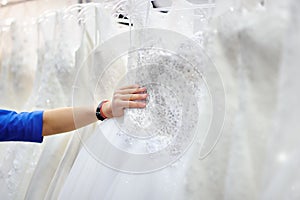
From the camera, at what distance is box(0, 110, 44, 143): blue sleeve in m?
0.66

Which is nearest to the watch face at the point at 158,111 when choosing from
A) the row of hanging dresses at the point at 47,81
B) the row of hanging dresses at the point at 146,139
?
the row of hanging dresses at the point at 146,139

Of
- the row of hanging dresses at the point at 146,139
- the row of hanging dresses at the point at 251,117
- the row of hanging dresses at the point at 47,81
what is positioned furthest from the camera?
the row of hanging dresses at the point at 47,81

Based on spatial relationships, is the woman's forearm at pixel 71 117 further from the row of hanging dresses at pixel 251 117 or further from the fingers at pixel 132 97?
the row of hanging dresses at pixel 251 117

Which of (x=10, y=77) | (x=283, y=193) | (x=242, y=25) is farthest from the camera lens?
(x=10, y=77)

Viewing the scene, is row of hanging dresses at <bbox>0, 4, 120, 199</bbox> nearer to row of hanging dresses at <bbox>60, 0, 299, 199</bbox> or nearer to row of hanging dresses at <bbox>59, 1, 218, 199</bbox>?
row of hanging dresses at <bbox>59, 1, 218, 199</bbox>

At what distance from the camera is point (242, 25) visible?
481 mm

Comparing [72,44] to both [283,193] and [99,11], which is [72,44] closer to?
[99,11]

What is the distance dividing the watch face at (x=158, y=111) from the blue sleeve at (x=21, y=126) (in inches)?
2.8

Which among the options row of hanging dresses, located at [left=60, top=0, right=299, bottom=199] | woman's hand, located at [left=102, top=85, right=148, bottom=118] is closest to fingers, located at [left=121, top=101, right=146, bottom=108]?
woman's hand, located at [left=102, top=85, right=148, bottom=118]

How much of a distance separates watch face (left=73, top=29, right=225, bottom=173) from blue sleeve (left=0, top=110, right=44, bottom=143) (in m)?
0.07

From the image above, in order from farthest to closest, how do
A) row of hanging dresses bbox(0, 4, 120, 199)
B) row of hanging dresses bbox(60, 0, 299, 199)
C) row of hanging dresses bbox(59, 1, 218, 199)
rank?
1. row of hanging dresses bbox(0, 4, 120, 199)
2. row of hanging dresses bbox(59, 1, 218, 199)
3. row of hanging dresses bbox(60, 0, 299, 199)

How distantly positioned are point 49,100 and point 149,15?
0.32m

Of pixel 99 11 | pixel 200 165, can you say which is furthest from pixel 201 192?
pixel 99 11

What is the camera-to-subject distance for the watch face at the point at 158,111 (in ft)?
1.96
